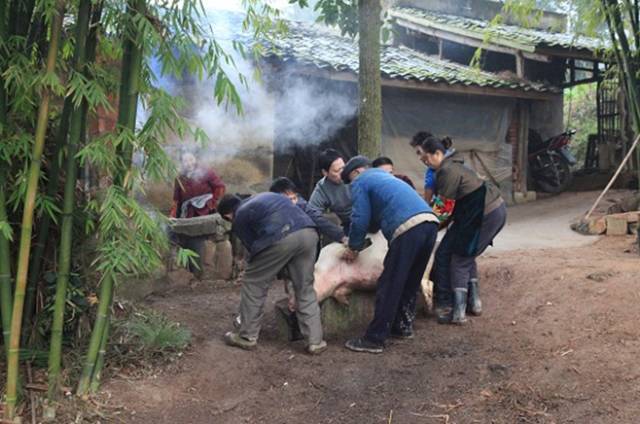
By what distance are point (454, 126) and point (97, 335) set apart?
10.2 m

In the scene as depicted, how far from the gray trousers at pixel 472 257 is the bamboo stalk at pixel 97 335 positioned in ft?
9.25

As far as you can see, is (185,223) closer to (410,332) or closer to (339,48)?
(410,332)

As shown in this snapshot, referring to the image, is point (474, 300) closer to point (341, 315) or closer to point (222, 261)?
point (341, 315)

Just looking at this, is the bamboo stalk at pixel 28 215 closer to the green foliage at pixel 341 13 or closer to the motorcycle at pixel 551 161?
the green foliage at pixel 341 13

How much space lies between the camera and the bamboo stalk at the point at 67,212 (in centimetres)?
365

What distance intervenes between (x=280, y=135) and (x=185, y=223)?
430 centimetres

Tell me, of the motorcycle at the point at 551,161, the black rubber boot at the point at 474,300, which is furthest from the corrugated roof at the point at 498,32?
the black rubber boot at the point at 474,300

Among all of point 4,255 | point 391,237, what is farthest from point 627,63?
point 4,255

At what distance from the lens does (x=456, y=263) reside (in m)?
5.39

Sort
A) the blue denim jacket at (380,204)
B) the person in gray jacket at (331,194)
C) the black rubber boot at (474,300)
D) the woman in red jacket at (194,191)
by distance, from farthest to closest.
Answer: the woman in red jacket at (194,191)
the person in gray jacket at (331,194)
the black rubber boot at (474,300)
the blue denim jacket at (380,204)

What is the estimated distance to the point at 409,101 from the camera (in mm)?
12289

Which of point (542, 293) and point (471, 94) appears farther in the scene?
point (471, 94)

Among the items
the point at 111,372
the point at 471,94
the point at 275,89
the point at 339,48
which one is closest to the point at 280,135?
the point at 275,89

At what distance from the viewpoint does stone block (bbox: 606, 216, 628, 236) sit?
9188 millimetres
